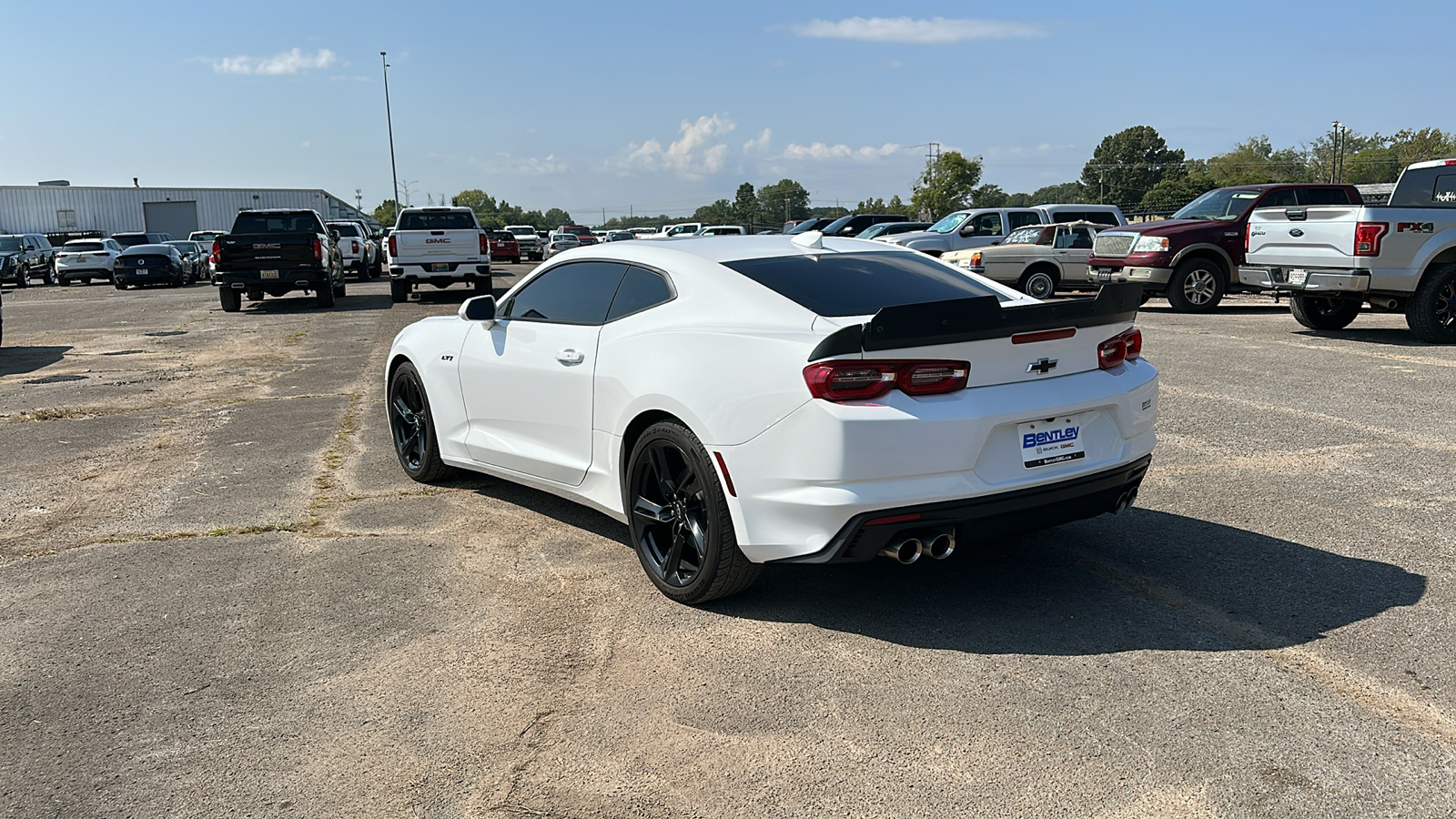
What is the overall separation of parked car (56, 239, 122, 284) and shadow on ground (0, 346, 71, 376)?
75.5ft

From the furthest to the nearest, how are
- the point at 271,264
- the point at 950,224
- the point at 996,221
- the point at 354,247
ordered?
the point at 354,247 < the point at 950,224 < the point at 996,221 < the point at 271,264

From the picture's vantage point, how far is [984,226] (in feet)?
78.7

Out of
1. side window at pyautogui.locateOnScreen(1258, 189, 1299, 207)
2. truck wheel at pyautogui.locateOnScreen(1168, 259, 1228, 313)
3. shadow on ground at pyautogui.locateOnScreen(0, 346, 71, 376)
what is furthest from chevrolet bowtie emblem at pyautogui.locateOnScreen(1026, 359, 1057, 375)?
side window at pyautogui.locateOnScreen(1258, 189, 1299, 207)

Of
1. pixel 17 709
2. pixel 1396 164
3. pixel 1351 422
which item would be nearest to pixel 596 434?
pixel 17 709

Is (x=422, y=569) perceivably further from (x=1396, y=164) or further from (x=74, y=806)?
(x=1396, y=164)

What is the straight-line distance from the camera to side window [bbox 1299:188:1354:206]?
18.8 meters

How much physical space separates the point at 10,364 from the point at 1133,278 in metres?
16.0

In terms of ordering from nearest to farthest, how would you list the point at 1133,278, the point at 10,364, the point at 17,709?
1. the point at 17,709
2. the point at 10,364
3. the point at 1133,278

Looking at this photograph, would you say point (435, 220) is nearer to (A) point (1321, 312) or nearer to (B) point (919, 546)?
(A) point (1321, 312)

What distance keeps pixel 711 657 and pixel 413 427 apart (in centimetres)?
356

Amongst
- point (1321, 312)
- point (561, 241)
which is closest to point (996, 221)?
point (1321, 312)

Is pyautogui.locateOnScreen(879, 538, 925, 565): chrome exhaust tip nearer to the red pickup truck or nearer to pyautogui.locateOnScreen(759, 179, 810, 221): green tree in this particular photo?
the red pickup truck

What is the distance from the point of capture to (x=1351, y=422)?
809 cm

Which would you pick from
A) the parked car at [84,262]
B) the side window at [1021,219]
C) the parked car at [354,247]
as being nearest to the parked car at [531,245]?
the parked car at [354,247]
